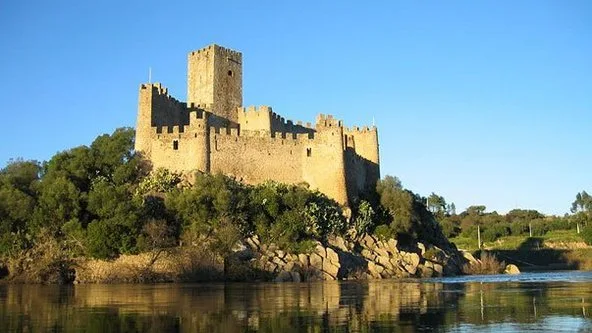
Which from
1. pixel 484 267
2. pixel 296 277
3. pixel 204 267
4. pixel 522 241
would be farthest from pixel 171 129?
pixel 522 241

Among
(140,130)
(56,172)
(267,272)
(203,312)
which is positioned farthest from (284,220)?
(203,312)

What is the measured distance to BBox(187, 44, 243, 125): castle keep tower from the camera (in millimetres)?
63156

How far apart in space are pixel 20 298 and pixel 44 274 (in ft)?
58.6

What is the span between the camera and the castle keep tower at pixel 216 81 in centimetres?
6316

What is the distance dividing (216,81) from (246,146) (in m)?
11.2

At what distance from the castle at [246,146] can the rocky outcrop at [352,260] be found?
5198 millimetres

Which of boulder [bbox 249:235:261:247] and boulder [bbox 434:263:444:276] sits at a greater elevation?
boulder [bbox 249:235:261:247]

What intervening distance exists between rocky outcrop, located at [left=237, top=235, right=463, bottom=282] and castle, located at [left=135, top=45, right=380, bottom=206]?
205 inches

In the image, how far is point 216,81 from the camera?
209 feet

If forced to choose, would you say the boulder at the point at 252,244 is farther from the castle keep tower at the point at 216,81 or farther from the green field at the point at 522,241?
the green field at the point at 522,241

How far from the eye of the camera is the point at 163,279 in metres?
44.5

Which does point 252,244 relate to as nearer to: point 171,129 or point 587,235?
point 171,129

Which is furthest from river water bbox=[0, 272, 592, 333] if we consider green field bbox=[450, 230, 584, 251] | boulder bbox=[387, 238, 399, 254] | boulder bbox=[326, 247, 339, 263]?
green field bbox=[450, 230, 584, 251]

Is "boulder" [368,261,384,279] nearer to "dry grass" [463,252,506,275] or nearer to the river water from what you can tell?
"dry grass" [463,252,506,275]
